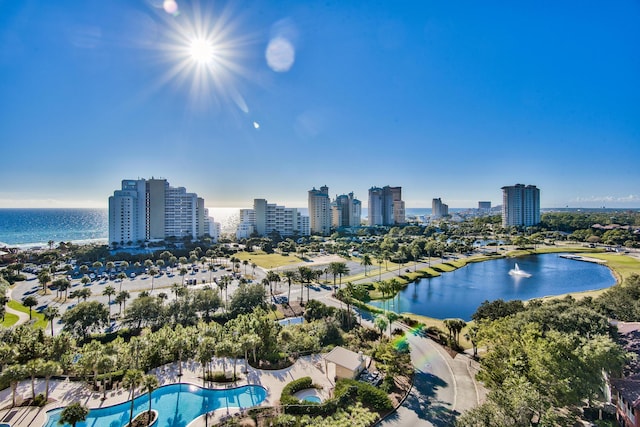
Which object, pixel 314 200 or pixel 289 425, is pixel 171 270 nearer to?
pixel 289 425

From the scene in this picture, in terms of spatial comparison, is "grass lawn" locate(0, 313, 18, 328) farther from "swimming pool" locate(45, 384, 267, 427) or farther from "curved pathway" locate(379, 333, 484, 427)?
"curved pathway" locate(379, 333, 484, 427)

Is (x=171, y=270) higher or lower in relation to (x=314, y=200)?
lower

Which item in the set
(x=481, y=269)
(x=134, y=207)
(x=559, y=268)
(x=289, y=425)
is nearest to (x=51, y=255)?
(x=134, y=207)

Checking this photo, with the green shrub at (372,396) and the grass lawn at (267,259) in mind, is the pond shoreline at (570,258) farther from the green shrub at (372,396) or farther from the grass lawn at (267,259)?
the grass lawn at (267,259)

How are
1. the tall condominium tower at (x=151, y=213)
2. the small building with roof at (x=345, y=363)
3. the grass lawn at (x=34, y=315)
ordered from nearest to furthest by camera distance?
the small building with roof at (x=345, y=363) < the grass lawn at (x=34, y=315) < the tall condominium tower at (x=151, y=213)

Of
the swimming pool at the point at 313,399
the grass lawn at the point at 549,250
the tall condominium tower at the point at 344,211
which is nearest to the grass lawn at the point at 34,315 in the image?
the swimming pool at the point at 313,399
